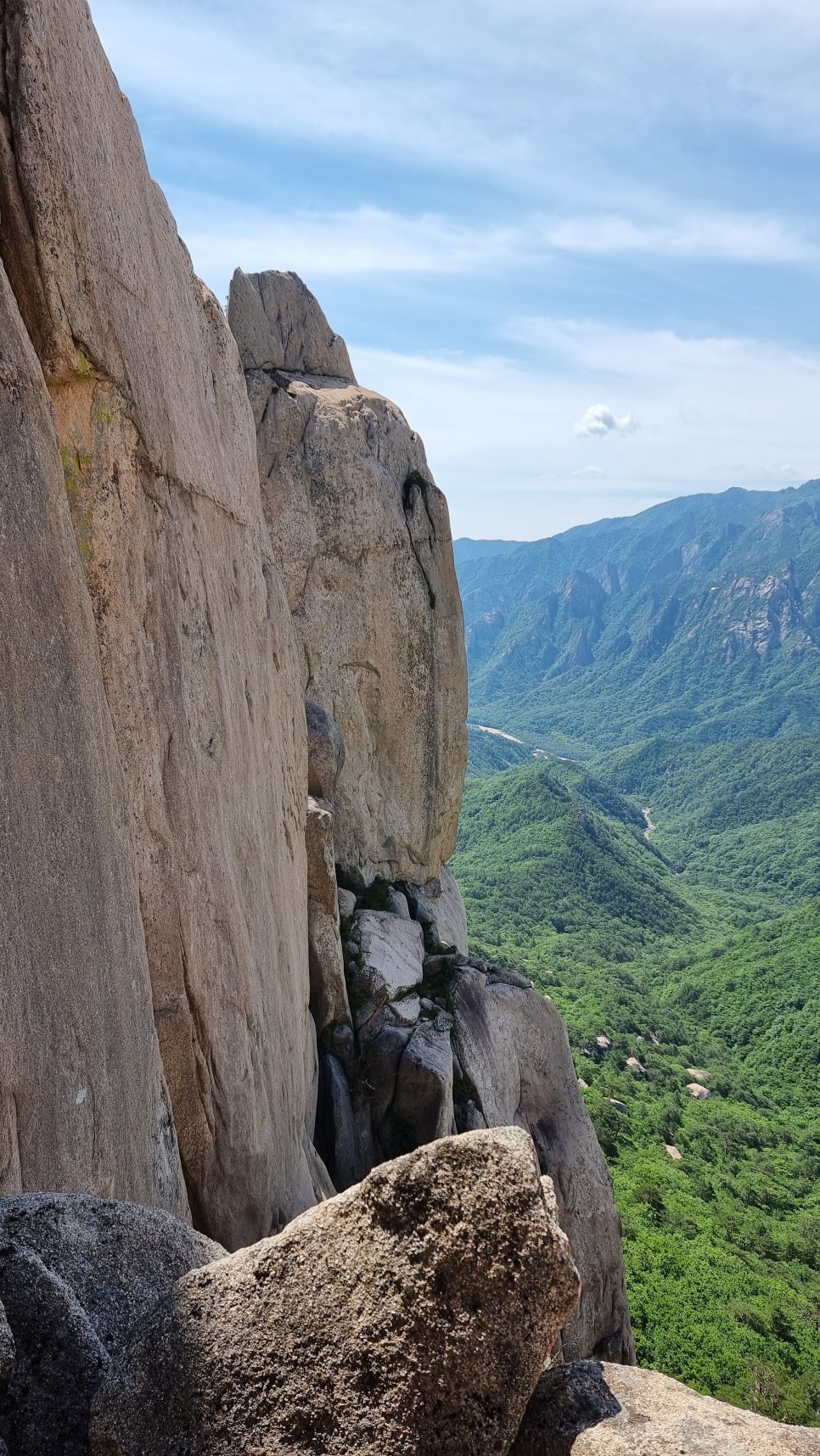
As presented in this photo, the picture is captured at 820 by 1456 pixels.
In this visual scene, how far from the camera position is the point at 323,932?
16500mm

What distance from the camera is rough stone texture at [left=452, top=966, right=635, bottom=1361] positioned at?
17000 mm

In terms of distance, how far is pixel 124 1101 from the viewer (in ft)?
23.4

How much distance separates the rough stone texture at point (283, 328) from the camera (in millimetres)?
21312

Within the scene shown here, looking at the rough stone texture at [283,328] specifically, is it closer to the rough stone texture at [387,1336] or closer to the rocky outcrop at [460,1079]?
the rocky outcrop at [460,1079]

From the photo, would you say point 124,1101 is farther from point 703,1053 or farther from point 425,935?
point 703,1053

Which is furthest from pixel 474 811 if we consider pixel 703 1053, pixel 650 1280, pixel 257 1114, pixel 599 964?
pixel 257 1114

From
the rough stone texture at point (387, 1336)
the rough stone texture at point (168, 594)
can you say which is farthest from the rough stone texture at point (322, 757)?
the rough stone texture at point (387, 1336)

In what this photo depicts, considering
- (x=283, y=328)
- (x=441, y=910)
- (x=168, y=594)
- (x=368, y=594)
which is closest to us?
(x=168, y=594)

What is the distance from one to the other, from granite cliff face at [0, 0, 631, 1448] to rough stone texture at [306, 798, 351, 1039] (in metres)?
0.05

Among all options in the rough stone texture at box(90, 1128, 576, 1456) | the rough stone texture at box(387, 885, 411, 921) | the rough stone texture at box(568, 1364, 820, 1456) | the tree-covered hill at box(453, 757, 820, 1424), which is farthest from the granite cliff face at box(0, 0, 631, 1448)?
the tree-covered hill at box(453, 757, 820, 1424)

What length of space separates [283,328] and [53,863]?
1905cm

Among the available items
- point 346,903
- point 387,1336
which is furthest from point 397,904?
point 387,1336

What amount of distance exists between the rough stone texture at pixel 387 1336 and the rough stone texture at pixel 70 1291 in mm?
234

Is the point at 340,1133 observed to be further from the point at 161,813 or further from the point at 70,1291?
the point at 70,1291
